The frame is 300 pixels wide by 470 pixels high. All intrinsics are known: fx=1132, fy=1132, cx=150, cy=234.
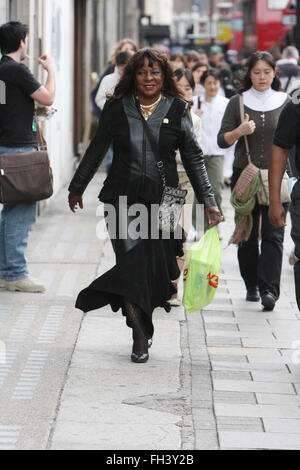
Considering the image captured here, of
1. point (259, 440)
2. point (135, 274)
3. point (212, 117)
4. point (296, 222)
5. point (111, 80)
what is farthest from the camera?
point (111, 80)

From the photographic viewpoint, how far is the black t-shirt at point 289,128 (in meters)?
6.10

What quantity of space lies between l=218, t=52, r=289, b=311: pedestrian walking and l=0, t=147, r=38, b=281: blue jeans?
148 cm

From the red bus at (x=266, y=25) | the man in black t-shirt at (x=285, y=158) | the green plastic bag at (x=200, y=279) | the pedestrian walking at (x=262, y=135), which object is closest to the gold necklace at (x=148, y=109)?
the man in black t-shirt at (x=285, y=158)

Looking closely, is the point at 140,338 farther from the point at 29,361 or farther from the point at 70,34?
the point at 70,34

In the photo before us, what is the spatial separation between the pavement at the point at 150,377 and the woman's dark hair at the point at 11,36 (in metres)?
1.77

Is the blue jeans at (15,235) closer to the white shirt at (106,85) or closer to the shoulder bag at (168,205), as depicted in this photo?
the shoulder bag at (168,205)

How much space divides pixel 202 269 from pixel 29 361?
44.2 inches

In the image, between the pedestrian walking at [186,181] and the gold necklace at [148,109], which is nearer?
the gold necklace at [148,109]

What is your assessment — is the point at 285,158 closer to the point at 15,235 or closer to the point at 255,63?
the point at 255,63

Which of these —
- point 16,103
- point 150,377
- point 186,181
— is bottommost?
point 150,377

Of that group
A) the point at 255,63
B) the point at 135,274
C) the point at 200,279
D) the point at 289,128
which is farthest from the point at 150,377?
the point at 255,63

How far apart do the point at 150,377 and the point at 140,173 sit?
112 centimetres

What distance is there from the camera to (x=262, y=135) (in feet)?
26.2
